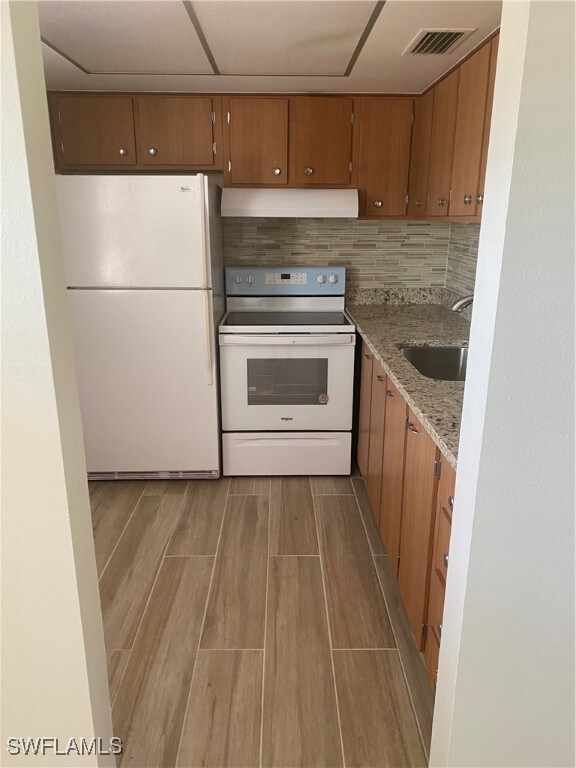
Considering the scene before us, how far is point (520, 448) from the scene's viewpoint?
Result: 110 cm

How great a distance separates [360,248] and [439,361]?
123cm

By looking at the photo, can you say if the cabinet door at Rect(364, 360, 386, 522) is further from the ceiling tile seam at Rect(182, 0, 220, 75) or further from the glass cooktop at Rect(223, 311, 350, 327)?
the ceiling tile seam at Rect(182, 0, 220, 75)

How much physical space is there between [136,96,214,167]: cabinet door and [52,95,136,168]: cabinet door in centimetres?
7

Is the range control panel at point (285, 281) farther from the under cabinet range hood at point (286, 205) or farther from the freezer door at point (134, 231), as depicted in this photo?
the freezer door at point (134, 231)

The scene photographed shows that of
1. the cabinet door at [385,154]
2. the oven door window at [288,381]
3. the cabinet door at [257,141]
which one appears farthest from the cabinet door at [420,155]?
the oven door window at [288,381]

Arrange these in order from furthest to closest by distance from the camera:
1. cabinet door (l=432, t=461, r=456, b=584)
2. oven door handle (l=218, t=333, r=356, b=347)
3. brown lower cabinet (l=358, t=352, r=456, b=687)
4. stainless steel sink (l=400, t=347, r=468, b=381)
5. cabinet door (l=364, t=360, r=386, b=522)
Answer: oven door handle (l=218, t=333, r=356, b=347) → stainless steel sink (l=400, t=347, r=468, b=381) → cabinet door (l=364, t=360, r=386, b=522) → brown lower cabinet (l=358, t=352, r=456, b=687) → cabinet door (l=432, t=461, r=456, b=584)

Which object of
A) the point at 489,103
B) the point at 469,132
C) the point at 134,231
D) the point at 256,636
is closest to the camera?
the point at 256,636

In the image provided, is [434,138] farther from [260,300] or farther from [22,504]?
[22,504]

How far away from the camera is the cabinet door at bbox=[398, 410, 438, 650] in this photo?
171cm

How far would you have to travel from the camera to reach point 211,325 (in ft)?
9.72

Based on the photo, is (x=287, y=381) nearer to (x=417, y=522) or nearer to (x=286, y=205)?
(x=286, y=205)

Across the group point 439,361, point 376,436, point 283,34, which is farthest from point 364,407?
point 283,34

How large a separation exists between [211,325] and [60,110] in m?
1.52

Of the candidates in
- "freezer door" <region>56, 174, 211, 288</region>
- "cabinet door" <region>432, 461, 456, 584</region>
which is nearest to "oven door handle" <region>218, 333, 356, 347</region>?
"freezer door" <region>56, 174, 211, 288</region>
